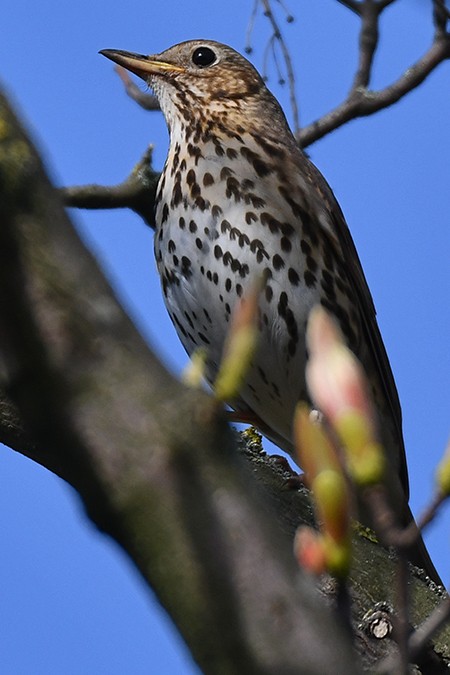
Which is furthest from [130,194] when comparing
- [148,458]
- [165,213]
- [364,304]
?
[148,458]

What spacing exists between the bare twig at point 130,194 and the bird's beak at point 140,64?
33.1 inches

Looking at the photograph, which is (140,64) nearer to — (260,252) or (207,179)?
(207,179)

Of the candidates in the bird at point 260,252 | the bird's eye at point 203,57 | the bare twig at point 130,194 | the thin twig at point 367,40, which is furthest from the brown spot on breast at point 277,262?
the bird's eye at point 203,57

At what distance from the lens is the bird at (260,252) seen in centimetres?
517

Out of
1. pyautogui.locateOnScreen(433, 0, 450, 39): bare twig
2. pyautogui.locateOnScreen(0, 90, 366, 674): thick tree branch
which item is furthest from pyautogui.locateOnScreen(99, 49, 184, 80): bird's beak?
pyautogui.locateOnScreen(0, 90, 366, 674): thick tree branch

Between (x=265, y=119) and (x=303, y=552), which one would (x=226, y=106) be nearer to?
(x=265, y=119)

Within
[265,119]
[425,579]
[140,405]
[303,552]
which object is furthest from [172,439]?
[265,119]

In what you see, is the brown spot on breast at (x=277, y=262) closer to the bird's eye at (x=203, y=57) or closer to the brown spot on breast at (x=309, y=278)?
the brown spot on breast at (x=309, y=278)

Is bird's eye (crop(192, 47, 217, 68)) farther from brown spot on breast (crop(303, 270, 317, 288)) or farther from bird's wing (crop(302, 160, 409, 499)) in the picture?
brown spot on breast (crop(303, 270, 317, 288))

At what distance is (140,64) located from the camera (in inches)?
243

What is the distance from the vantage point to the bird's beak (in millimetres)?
6113

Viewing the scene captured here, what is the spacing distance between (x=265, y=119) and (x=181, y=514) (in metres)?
5.12

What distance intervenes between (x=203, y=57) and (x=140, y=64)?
493 millimetres

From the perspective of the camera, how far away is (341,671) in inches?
41.6
